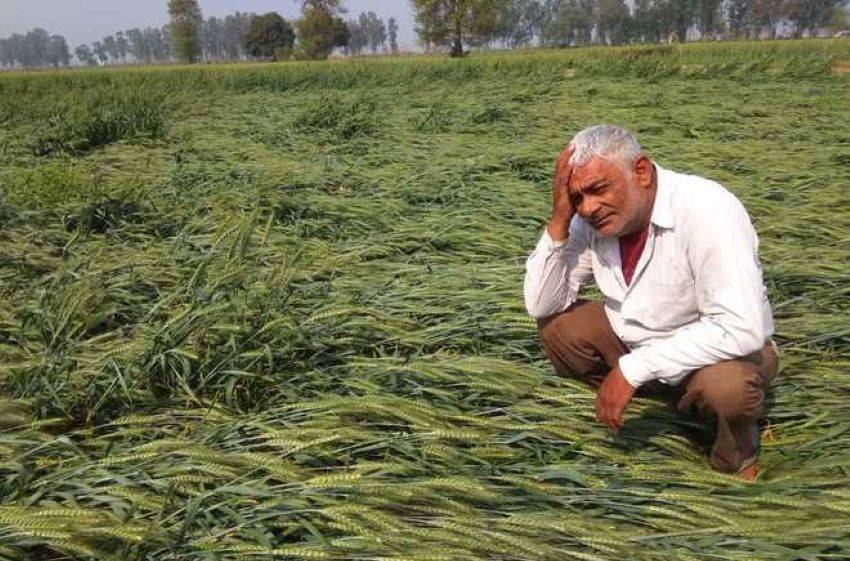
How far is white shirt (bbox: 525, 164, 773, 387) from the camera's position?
5.64ft

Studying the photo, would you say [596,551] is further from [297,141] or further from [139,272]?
[297,141]

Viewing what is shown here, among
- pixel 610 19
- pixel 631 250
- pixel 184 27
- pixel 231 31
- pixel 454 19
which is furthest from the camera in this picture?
pixel 231 31

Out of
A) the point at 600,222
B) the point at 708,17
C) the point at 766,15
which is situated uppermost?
the point at 708,17

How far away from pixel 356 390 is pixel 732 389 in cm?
119

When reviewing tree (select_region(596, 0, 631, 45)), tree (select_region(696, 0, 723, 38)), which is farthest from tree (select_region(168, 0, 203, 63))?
tree (select_region(696, 0, 723, 38))

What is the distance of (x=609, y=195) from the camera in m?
1.83

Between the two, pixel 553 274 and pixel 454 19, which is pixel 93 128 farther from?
pixel 454 19

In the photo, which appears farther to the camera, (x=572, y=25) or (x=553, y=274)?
(x=572, y=25)

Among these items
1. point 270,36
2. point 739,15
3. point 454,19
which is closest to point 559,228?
point 454,19

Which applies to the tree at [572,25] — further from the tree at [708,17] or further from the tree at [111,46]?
the tree at [111,46]

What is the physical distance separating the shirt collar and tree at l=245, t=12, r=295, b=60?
224 feet

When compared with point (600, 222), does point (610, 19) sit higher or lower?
higher

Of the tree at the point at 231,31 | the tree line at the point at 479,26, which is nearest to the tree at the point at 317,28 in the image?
the tree line at the point at 479,26

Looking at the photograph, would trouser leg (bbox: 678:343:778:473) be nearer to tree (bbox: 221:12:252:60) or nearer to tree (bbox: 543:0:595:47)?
tree (bbox: 543:0:595:47)
